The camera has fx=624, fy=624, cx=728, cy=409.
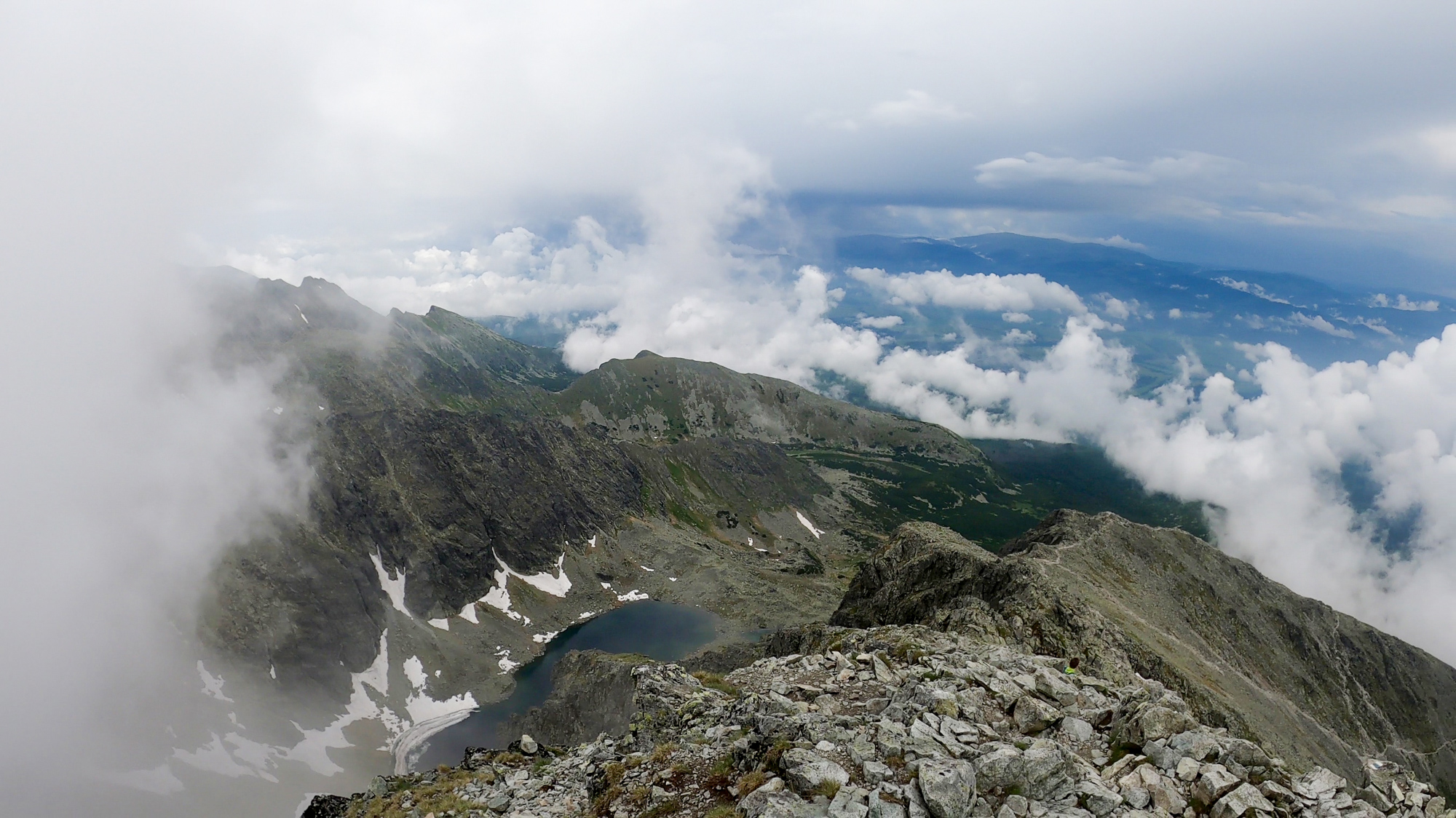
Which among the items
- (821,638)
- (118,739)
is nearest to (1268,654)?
(821,638)

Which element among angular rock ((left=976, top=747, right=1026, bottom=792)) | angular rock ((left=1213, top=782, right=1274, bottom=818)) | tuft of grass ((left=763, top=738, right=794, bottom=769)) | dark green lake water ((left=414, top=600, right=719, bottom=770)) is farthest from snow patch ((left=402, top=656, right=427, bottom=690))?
angular rock ((left=1213, top=782, right=1274, bottom=818))

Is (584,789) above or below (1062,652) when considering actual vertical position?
above

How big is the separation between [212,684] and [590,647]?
78773 millimetres

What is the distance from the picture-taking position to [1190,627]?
119m

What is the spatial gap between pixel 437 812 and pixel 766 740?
25.5 metres

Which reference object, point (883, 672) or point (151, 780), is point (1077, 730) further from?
point (151, 780)

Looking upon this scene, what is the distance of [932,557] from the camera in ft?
343

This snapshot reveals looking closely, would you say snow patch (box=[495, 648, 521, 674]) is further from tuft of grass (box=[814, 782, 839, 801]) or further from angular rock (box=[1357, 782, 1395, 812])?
angular rock (box=[1357, 782, 1395, 812])

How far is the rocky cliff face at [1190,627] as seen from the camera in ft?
261

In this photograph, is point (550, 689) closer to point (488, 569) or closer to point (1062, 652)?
point (488, 569)

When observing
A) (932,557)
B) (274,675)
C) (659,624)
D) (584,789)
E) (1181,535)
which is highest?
(584,789)

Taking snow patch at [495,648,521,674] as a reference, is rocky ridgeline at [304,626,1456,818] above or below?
above

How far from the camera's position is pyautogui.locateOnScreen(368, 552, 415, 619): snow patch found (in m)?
167

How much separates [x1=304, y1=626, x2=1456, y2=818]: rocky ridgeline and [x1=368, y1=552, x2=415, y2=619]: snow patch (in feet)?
463
